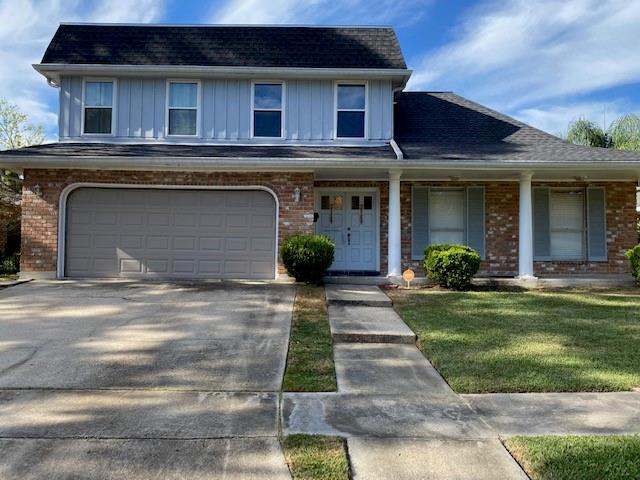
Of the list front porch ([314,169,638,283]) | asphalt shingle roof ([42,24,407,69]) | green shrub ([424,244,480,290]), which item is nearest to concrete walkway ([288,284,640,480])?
green shrub ([424,244,480,290])

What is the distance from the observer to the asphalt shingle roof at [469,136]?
10367 millimetres

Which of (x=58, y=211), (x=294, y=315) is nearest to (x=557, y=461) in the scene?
(x=294, y=315)

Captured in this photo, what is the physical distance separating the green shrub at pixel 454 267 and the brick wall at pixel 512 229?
164 centimetres

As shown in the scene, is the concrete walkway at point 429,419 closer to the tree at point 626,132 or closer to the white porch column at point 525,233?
the white porch column at point 525,233

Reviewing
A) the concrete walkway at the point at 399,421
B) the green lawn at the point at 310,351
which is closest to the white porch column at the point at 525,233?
the green lawn at the point at 310,351

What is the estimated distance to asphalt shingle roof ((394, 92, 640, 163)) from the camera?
10.4m

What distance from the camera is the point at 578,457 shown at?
2.76 metres

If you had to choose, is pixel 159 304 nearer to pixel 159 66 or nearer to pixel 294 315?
pixel 294 315

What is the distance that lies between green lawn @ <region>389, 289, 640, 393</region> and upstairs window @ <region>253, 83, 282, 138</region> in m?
5.38

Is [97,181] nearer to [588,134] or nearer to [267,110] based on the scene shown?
[267,110]

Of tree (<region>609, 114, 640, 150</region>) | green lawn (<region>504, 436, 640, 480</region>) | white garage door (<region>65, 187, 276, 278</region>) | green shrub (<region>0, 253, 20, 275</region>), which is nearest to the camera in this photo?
green lawn (<region>504, 436, 640, 480</region>)

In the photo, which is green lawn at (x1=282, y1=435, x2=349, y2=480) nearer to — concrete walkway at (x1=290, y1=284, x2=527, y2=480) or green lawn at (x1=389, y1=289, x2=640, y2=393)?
concrete walkway at (x1=290, y1=284, x2=527, y2=480)

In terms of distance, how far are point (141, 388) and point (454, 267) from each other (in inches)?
288

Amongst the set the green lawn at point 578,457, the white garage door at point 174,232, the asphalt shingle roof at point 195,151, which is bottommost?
the green lawn at point 578,457
